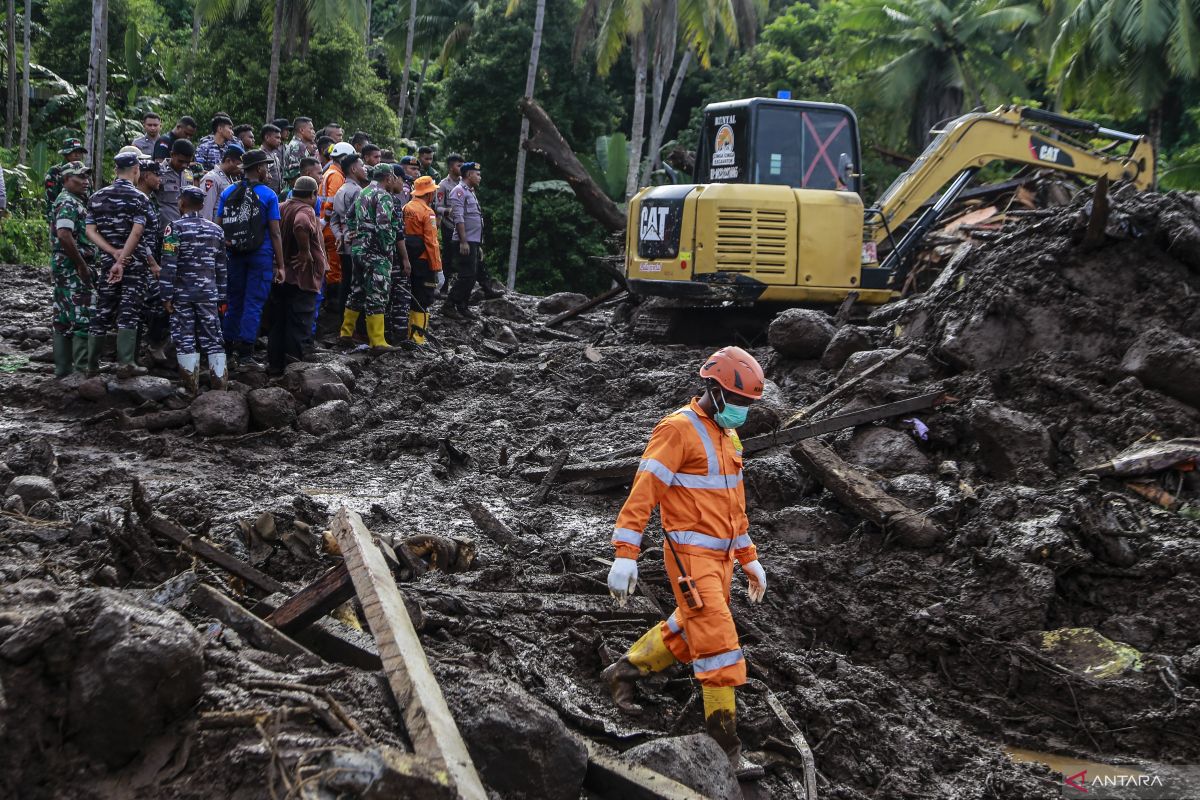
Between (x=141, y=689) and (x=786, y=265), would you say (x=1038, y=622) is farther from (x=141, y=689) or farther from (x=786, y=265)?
(x=786, y=265)

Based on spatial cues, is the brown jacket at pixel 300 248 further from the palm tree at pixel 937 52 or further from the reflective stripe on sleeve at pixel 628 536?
the palm tree at pixel 937 52

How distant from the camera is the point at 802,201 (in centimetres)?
1145

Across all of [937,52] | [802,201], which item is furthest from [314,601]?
[937,52]

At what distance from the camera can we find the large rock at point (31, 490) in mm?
6543

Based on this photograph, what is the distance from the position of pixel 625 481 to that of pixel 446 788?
16.7 feet

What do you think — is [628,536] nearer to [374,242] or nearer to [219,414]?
[219,414]

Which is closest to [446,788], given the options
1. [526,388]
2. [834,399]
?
[834,399]

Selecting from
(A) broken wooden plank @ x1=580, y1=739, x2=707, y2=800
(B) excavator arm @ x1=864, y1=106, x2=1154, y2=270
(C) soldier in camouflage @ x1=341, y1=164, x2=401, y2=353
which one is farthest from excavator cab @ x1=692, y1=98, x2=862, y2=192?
(A) broken wooden plank @ x1=580, y1=739, x2=707, y2=800

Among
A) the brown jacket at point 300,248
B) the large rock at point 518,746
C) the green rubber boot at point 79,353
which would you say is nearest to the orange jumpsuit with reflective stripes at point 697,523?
the large rock at point 518,746

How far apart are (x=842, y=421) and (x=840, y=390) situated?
0.51m

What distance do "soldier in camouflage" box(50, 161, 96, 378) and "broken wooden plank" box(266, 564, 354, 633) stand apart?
6090 mm

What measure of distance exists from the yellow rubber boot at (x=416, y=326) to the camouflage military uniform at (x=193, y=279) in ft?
11.2

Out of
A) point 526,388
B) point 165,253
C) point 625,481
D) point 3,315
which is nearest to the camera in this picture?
point 625,481

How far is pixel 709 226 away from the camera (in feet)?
38.0
